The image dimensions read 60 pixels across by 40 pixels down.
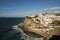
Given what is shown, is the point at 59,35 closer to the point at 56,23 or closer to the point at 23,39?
the point at 56,23

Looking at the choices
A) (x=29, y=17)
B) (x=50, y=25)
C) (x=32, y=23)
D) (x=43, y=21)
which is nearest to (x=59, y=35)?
(x=50, y=25)

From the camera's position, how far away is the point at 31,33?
45.9 metres

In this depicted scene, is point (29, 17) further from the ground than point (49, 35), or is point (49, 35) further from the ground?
point (29, 17)

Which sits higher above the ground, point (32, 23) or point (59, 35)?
point (32, 23)

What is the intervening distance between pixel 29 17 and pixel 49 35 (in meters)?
20.5

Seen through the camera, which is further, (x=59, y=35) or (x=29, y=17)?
(x=29, y=17)

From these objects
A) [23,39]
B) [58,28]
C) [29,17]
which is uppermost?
[29,17]

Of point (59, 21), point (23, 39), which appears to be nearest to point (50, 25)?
point (59, 21)

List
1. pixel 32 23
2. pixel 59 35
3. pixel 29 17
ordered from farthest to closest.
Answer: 1. pixel 29 17
2. pixel 32 23
3. pixel 59 35

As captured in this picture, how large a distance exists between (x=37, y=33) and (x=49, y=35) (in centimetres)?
642

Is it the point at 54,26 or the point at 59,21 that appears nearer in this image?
the point at 54,26

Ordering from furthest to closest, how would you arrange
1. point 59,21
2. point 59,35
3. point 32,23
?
point 32,23, point 59,21, point 59,35

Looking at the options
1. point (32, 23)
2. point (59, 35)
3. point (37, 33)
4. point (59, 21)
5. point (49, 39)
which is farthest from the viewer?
point (32, 23)

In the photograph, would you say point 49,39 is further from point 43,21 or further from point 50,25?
point 43,21
